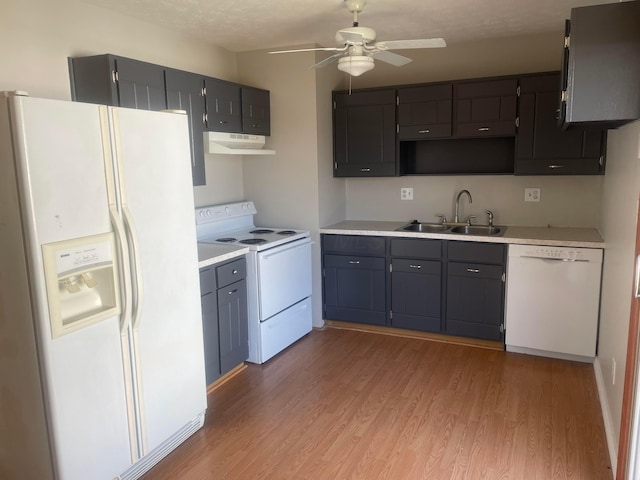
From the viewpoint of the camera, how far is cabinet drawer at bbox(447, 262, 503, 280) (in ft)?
11.7

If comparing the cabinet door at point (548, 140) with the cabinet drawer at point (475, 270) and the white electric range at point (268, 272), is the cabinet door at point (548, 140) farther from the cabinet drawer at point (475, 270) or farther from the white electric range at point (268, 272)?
the white electric range at point (268, 272)

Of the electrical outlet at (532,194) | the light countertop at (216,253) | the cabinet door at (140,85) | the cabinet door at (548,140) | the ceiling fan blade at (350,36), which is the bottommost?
the light countertop at (216,253)

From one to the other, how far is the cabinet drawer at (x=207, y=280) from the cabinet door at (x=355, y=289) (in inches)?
53.8

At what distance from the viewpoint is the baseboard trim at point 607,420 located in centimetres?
224

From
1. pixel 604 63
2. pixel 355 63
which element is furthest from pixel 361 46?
pixel 604 63

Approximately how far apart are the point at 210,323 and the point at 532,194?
2.77 metres

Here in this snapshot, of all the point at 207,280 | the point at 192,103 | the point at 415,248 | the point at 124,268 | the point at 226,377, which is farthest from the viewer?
the point at 415,248

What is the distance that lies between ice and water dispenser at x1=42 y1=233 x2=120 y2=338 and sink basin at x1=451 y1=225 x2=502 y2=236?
2.86 metres

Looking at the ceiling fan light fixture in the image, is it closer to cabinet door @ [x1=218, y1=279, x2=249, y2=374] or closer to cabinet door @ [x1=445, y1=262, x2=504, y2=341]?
cabinet door @ [x1=218, y1=279, x2=249, y2=374]

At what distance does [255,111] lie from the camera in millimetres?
3865

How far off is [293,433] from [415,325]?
1638 mm

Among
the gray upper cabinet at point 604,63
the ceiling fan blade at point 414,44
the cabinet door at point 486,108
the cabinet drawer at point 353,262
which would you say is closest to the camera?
the gray upper cabinet at point 604,63

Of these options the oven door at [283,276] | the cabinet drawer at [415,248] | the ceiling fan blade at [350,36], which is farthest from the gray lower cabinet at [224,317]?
the ceiling fan blade at [350,36]

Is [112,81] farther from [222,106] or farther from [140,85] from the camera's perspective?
[222,106]
